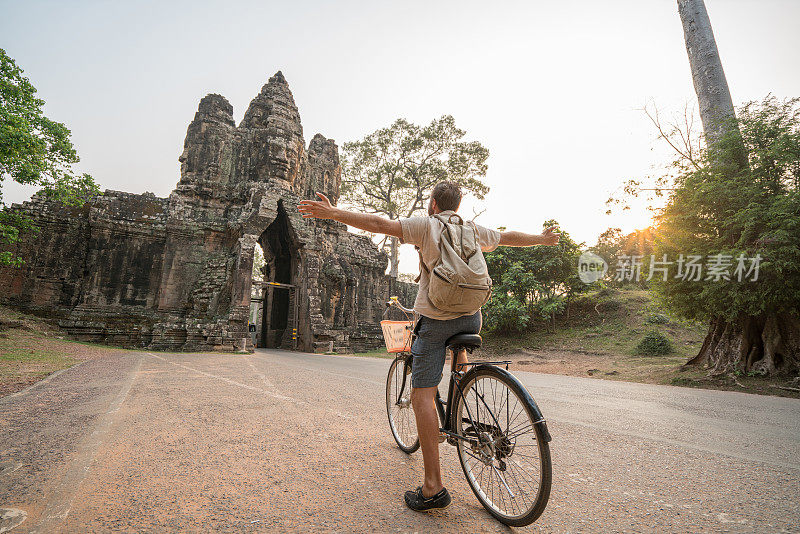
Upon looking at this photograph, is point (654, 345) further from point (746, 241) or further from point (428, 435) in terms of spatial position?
point (428, 435)

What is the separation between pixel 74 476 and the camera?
2.32 metres

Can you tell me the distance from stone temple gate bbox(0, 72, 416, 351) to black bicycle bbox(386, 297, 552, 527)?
14575 mm

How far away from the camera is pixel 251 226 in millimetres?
17688

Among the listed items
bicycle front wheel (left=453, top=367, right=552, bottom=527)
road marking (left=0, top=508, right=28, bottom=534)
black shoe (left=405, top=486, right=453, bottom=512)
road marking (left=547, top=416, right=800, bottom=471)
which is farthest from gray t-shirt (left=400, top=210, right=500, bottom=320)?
road marking (left=547, top=416, right=800, bottom=471)

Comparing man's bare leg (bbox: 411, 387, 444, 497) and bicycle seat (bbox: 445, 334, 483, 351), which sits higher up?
bicycle seat (bbox: 445, 334, 483, 351)

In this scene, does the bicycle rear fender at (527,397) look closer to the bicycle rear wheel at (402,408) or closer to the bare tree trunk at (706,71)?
the bicycle rear wheel at (402,408)

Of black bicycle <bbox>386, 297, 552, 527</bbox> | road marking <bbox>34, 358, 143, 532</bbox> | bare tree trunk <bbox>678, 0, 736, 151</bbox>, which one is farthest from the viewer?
bare tree trunk <bbox>678, 0, 736, 151</bbox>

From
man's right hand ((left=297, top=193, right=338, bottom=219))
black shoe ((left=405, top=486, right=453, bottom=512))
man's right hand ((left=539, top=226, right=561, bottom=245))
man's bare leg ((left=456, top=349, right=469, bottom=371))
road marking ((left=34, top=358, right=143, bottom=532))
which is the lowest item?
road marking ((left=34, top=358, right=143, bottom=532))

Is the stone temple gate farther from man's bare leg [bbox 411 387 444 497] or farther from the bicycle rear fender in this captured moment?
the bicycle rear fender

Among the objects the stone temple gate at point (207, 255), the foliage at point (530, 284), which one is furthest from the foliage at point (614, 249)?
the stone temple gate at point (207, 255)

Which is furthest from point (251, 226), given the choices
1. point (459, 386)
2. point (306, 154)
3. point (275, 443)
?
point (459, 386)

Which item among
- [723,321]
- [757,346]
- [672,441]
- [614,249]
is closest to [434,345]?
[672,441]

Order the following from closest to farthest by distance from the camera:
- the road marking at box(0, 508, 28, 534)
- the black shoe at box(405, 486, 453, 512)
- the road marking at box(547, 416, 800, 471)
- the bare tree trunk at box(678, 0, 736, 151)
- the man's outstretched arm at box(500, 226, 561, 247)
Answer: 1. the road marking at box(0, 508, 28, 534)
2. the black shoe at box(405, 486, 453, 512)
3. the man's outstretched arm at box(500, 226, 561, 247)
4. the road marking at box(547, 416, 800, 471)
5. the bare tree trunk at box(678, 0, 736, 151)

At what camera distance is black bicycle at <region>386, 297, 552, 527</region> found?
1.95 m
